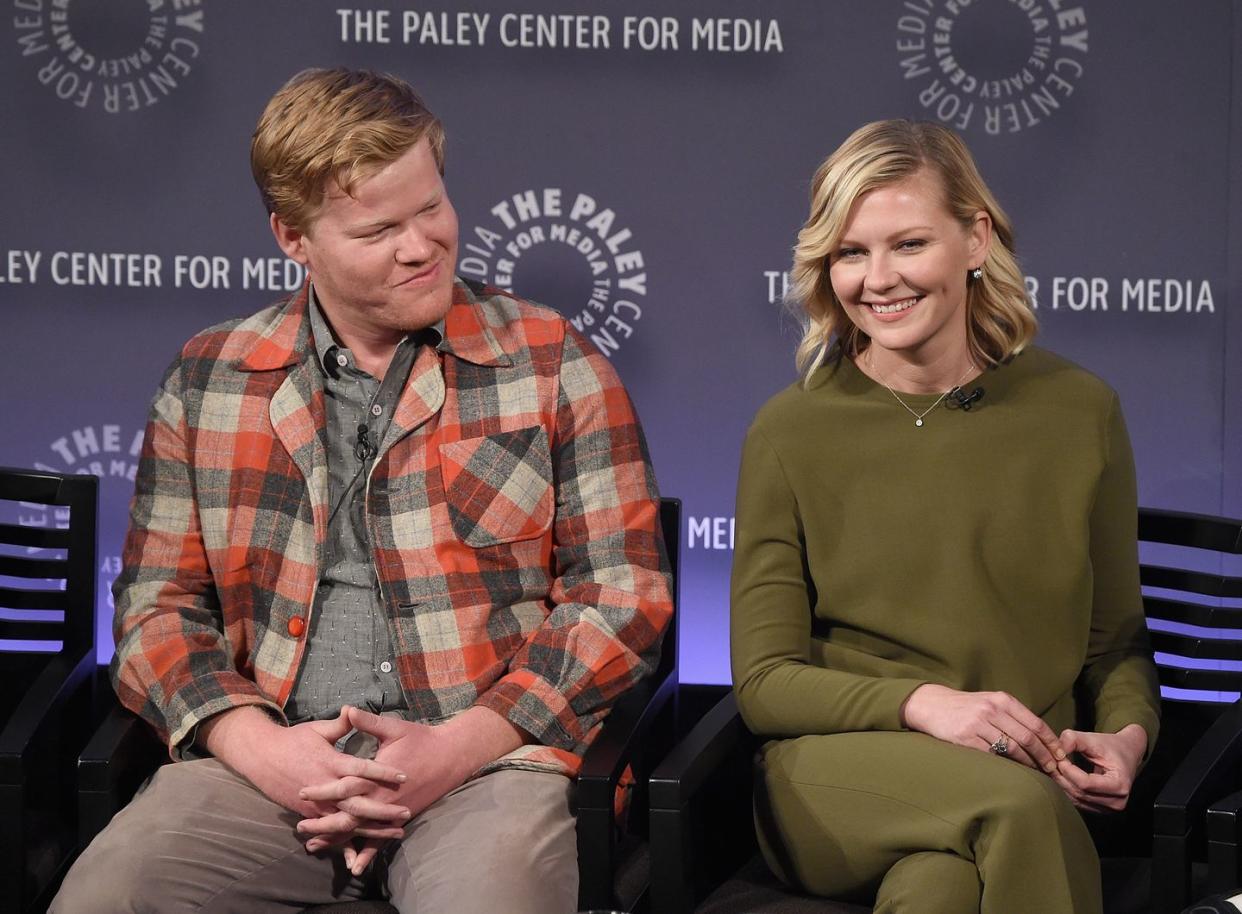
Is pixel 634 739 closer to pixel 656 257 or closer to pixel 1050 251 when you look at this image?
pixel 656 257

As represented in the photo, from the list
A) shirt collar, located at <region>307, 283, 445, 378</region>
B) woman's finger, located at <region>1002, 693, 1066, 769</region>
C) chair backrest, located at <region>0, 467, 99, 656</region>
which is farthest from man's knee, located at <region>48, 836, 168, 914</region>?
woman's finger, located at <region>1002, 693, 1066, 769</region>

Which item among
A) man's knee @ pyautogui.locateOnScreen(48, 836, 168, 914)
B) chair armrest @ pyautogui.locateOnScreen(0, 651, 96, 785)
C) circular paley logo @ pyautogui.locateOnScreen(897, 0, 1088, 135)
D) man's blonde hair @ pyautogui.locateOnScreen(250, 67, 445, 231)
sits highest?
circular paley logo @ pyautogui.locateOnScreen(897, 0, 1088, 135)

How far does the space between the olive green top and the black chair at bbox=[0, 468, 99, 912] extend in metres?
1.07

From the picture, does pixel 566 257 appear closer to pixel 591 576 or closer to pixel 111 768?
pixel 591 576

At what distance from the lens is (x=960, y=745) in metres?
2.13

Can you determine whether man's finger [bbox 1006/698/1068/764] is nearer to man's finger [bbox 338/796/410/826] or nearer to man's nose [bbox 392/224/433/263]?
man's finger [bbox 338/796/410/826]

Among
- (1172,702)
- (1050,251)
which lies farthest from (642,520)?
(1050,251)

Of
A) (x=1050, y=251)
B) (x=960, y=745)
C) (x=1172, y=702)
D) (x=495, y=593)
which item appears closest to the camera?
(x=960, y=745)

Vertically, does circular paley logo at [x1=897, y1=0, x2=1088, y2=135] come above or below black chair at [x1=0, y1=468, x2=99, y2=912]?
above

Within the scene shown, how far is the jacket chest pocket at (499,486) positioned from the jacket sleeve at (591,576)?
4 centimetres

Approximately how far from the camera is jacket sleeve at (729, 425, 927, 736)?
2.26 metres

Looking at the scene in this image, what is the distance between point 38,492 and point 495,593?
0.86m

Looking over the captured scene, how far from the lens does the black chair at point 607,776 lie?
2.16 m

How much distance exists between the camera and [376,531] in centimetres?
245
